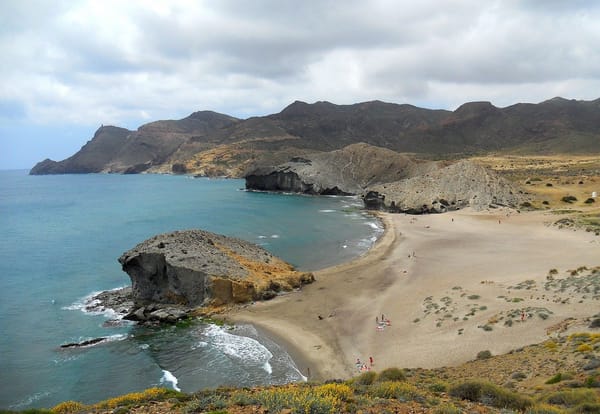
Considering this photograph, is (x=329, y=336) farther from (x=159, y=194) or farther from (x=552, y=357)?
(x=159, y=194)

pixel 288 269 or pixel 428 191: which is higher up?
pixel 428 191

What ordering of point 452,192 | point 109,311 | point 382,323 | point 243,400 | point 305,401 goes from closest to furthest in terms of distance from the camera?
1. point 305,401
2. point 243,400
3. point 382,323
4. point 109,311
5. point 452,192

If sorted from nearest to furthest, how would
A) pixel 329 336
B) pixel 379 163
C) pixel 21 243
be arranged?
pixel 329 336 → pixel 21 243 → pixel 379 163

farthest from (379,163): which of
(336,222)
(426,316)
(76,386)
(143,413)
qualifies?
(143,413)

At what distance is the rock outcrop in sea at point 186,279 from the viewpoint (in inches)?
1355

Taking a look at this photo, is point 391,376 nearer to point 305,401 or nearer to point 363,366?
point 305,401

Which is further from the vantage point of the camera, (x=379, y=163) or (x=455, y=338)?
(x=379, y=163)

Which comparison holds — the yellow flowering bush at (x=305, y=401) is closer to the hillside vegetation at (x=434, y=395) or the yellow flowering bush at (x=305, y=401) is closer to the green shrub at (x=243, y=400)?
the hillside vegetation at (x=434, y=395)

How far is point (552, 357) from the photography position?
1777 cm

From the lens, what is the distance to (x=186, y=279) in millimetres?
34719

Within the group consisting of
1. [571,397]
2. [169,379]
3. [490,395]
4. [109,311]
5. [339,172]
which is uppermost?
[339,172]

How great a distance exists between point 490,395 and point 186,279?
25805 millimetres

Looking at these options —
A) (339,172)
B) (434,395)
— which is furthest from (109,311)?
(339,172)

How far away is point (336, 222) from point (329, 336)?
42.7m
